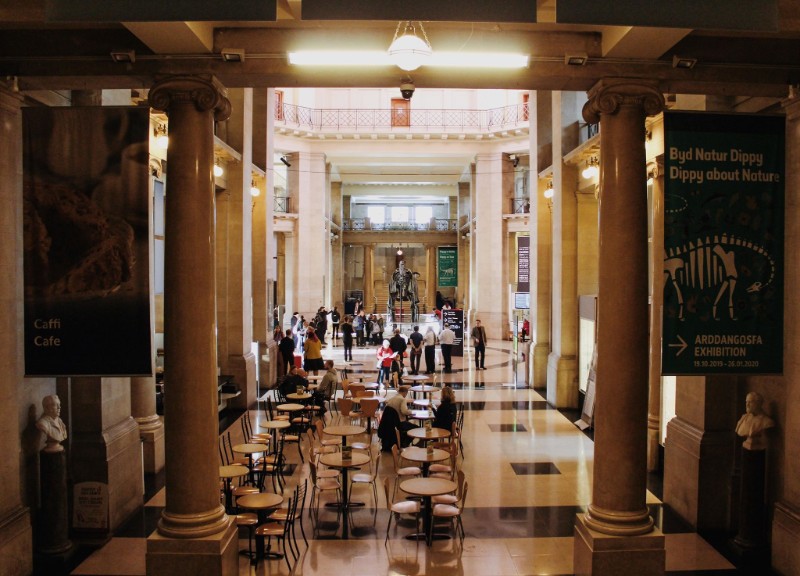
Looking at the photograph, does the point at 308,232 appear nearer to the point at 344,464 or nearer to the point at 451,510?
the point at 344,464

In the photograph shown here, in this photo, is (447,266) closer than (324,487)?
No

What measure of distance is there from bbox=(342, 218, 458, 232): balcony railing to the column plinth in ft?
117

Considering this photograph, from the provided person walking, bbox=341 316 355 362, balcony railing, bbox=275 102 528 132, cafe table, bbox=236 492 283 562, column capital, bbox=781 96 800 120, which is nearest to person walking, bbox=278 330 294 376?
person walking, bbox=341 316 355 362

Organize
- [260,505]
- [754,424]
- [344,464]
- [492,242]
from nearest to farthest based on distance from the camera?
[260,505] → [754,424] → [344,464] → [492,242]

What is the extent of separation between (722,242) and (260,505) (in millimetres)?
5340

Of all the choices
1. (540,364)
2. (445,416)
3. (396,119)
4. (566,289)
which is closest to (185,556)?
(445,416)

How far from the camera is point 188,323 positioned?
5.71 metres

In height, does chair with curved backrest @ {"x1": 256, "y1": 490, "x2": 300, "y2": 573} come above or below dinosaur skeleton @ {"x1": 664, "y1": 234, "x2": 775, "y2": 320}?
below

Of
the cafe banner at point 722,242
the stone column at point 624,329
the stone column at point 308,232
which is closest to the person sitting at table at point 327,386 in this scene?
the stone column at point 624,329

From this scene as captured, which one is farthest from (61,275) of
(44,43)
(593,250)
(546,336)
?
(546,336)

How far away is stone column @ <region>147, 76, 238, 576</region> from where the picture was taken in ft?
18.7

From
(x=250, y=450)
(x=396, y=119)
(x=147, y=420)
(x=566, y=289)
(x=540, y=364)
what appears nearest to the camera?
(x=250, y=450)

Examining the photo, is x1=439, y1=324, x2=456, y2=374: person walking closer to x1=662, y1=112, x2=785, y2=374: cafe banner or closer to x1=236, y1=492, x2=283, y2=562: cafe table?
x1=236, y1=492, x2=283, y2=562: cafe table

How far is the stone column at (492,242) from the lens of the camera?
3022 cm
